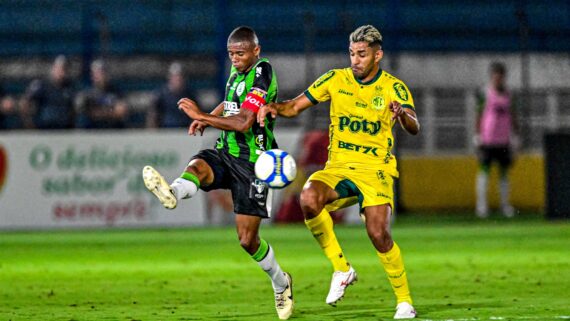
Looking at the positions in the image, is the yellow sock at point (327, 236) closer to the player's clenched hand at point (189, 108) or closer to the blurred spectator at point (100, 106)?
the player's clenched hand at point (189, 108)

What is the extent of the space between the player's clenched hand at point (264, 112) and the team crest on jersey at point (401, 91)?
2.90 feet

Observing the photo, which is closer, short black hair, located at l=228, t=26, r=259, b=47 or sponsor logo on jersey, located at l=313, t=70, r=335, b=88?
short black hair, located at l=228, t=26, r=259, b=47

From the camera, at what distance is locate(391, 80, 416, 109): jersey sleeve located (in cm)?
859

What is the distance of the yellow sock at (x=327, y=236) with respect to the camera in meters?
8.98

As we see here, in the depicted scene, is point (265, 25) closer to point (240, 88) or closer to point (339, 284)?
point (240, 88)

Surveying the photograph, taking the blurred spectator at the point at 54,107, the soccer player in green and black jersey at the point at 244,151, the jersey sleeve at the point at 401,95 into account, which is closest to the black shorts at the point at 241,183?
the soccer player in green and black jersey at the point at 244,151

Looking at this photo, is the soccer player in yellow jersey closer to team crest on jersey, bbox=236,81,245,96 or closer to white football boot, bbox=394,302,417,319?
white football boot, bbox=394,302,417,319

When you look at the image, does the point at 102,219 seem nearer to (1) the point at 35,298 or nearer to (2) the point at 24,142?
(2) the point at 24,142

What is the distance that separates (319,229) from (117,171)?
9.73 meters

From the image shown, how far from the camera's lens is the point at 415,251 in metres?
14.3

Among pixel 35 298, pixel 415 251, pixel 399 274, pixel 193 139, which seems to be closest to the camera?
pixel 399 274

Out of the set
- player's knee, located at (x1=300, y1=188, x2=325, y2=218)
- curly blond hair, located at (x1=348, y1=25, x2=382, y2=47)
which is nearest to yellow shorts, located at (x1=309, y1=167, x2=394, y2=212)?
player's knee, located at (x1=300, y1=188, x2=325, y2=218)

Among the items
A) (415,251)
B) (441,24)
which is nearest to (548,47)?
(441,24)

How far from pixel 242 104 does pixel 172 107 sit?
10.3 m
